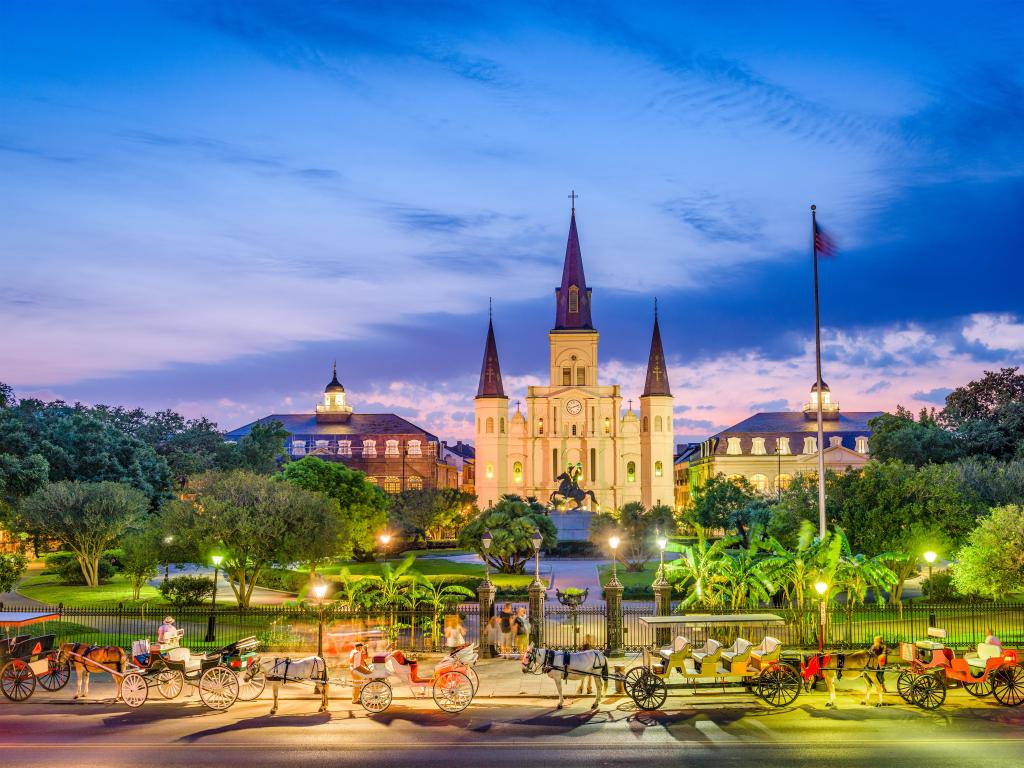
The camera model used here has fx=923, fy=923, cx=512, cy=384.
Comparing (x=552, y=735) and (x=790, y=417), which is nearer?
(x=552, y=735)

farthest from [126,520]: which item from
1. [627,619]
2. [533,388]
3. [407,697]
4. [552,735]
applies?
[533,388]

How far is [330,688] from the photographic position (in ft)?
66.9

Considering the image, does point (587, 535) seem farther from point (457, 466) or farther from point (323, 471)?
point (457, 466)

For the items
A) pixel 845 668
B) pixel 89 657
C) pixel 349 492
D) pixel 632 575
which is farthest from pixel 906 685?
pixel 349 492

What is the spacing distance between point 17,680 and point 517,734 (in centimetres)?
1045

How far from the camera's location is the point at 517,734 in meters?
16.1

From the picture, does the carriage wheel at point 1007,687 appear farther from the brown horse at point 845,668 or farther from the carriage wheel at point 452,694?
the carriage wheel at point 452,694

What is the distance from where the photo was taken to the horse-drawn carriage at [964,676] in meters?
17.7

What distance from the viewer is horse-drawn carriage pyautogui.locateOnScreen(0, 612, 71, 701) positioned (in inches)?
737

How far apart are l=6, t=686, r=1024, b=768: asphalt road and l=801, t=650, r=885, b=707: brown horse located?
1.42 ft

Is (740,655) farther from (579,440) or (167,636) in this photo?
(579,440)

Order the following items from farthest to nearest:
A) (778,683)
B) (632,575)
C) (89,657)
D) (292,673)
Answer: (632,575)
(89,657)
(778,683)
(292,673)

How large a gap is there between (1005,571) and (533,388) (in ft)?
278

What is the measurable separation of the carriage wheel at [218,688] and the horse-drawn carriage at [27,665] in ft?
12.0
